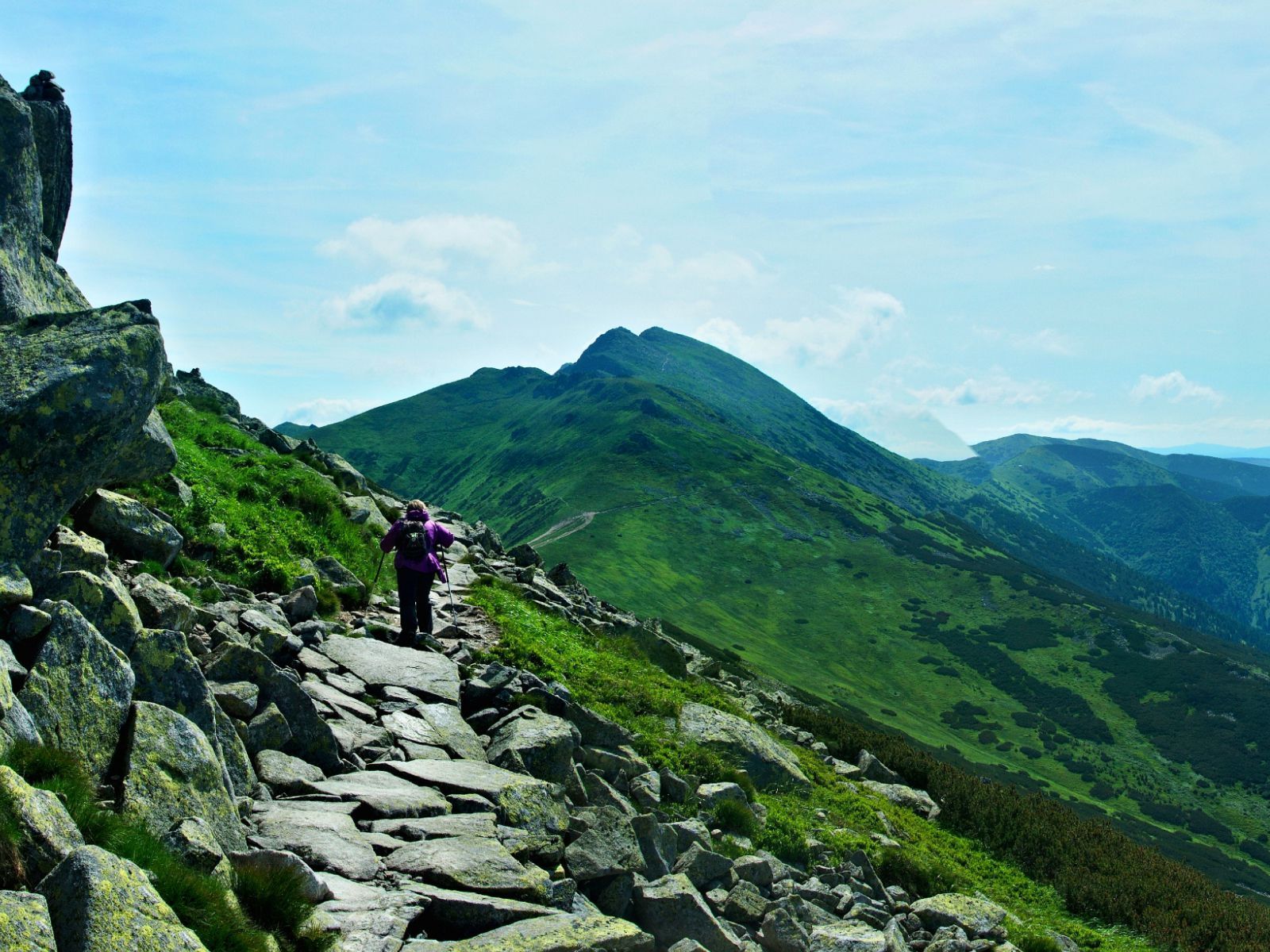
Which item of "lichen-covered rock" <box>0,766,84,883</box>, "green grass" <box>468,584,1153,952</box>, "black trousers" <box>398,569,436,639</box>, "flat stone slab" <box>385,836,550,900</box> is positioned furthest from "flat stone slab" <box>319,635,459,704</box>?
"lichen-covered rock" <box>0,766,84,883</box>

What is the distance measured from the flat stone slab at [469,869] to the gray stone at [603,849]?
4.01 ft

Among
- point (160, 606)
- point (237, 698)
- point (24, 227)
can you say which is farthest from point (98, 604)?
point (24, 227)

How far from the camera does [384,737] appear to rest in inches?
527

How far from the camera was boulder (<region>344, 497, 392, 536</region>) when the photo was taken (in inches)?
1105

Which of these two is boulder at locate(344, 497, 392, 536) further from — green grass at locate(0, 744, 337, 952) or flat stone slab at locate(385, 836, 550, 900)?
green grass at locate(0, 744, 337, 952)

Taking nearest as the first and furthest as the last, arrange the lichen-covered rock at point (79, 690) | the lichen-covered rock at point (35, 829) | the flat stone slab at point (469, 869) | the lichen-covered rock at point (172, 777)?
the lichen-covered rock at point (35, 829), the lichen-covered rock at point (172, 777), the lichen-covered rock at point (79, 690), the flat stone slab at point (469, 869)

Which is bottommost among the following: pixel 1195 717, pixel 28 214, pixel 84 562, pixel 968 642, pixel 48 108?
pixel 1195 717

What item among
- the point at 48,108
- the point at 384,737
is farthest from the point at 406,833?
the point at 48,108

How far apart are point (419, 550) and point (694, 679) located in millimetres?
12971

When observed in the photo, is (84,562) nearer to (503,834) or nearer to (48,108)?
(503,834)

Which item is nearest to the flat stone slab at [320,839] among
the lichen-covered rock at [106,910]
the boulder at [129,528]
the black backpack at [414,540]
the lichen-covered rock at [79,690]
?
the lichen-covered rock at [79,690]

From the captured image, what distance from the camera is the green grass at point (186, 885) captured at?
6.78 metres

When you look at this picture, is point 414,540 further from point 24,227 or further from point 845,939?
point 845,939

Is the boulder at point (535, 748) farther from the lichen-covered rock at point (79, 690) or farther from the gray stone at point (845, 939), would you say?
the lichen-covered rock at point (79, 690)
